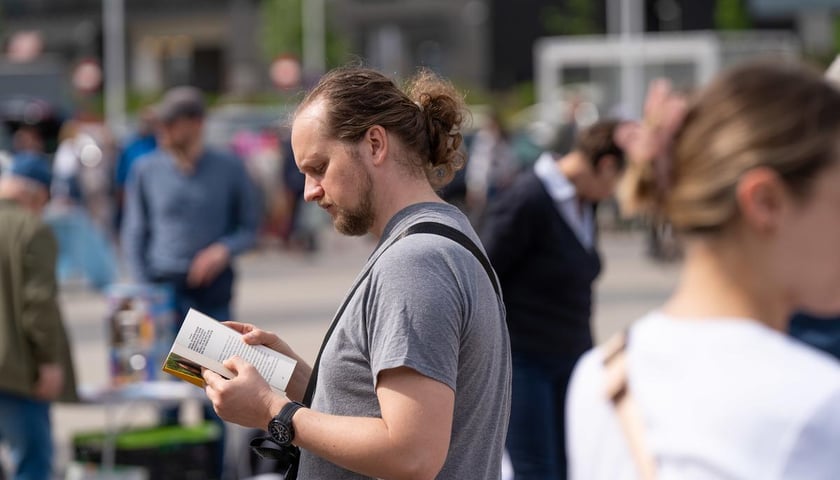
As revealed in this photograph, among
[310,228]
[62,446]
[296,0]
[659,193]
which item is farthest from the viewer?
[296,0]

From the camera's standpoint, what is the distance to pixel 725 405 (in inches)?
57.6

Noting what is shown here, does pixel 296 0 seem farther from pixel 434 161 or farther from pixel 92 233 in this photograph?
pixel 434 161

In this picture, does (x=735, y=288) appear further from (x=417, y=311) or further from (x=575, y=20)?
(x=575, y=20)

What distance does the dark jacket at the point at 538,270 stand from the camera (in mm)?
5094

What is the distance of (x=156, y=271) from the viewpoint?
22.8 feet

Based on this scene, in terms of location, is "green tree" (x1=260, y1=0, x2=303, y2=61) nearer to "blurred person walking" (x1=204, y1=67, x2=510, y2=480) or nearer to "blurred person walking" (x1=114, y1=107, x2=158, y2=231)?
"blurred person walking" (x1=114, y1=107, x2=158, y2=231)

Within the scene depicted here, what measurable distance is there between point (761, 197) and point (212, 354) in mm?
1450

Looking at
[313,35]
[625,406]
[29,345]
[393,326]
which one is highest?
[625,406]

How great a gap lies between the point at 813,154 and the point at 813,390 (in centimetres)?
27

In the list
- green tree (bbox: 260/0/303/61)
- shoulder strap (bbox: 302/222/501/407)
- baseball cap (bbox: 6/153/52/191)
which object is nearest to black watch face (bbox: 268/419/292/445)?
shoulder strap (bbox: 302/222/501/407)

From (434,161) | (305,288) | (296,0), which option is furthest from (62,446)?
(296,0)

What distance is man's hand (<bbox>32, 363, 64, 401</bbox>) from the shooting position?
18.4 feet

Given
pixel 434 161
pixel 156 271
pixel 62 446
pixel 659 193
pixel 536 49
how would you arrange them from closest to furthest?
pixel 659 193 < pixel 434 161 < pixel 156 271 < pixel 62 446 < pixel 536 49

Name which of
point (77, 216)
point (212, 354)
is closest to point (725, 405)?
point (212, 354)
